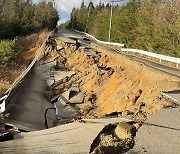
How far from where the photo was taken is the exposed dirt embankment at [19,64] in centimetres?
2381

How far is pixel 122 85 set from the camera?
51.6ft

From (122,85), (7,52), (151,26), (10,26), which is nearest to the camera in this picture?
(122,85)

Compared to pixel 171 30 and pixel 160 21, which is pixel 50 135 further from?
pixel 160 21

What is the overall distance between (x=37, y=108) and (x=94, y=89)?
12.5 feet

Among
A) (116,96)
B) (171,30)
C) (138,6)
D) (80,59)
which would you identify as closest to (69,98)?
(116,96)

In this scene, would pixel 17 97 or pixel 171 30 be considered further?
pixel 171 30

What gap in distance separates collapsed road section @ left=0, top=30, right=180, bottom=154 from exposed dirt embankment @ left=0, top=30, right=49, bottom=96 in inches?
69.4

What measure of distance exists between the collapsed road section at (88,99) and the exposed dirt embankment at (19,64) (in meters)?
1.76

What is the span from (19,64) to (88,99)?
15.2 metres

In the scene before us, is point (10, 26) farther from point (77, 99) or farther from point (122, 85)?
point (122, 85)

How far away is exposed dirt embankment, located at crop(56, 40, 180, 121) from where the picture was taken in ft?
31.4

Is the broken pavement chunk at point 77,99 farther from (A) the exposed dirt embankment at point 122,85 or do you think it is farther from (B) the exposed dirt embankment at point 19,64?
(B) the exposed dirt embankment at point 19,64

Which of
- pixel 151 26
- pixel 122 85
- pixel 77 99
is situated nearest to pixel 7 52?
pixel 77 99

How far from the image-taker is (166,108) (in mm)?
8281
